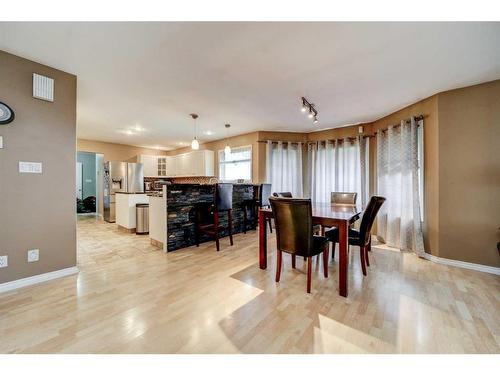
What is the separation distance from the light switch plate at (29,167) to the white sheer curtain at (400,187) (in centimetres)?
503

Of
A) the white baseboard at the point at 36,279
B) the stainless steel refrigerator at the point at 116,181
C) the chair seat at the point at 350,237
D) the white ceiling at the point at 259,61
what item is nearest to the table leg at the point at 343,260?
the chair seat at the point at 350,237

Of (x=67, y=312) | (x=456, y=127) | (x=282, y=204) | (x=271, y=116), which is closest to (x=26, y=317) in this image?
(x=67, y=312)

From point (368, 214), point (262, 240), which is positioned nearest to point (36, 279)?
point (262, 240)

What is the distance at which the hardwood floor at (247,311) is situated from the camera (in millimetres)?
1378

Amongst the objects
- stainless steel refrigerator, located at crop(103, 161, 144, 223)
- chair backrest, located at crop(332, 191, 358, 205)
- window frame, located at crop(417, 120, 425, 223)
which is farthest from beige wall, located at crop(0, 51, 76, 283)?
window frame, located at crop(417, 120, 425, 223)

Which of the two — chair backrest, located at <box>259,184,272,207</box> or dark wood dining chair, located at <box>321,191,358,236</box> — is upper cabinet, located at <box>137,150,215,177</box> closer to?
chair backrest, located at <box>259,184,272,207</box>

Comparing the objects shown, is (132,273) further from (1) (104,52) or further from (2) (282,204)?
(1) (104,52)

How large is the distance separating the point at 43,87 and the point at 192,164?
14.8ft

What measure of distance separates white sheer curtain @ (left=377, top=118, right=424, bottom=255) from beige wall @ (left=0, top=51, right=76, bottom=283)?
481cm

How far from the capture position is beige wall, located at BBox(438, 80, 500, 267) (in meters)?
2.61

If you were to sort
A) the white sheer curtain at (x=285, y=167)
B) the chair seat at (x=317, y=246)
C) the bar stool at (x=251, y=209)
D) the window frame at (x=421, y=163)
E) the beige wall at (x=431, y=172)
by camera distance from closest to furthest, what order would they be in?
the chair seat at (x=317, y=246), the beige wall at (x=431, y=172), the window frame at (x=421, y=163), the bar stool at (x=251, y=209), the white sheer curtain at (x=285, y=167)

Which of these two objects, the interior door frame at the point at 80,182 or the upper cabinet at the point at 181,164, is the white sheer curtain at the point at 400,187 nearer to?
the upper cabinet at the point at 181,164

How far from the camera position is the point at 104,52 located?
6.89 feet

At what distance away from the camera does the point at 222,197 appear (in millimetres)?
3379
